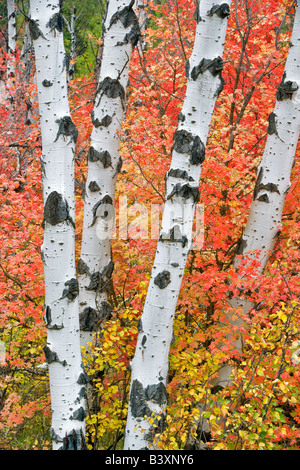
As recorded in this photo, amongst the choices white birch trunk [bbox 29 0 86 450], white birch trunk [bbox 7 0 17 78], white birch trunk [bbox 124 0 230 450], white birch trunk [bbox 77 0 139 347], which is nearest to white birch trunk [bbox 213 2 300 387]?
white birch trunk [bbox 124 0 230 450]

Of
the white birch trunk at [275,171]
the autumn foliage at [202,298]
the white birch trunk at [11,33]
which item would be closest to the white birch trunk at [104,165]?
the autumn foliage at [202,298]

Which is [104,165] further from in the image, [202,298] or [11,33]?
[11,33]

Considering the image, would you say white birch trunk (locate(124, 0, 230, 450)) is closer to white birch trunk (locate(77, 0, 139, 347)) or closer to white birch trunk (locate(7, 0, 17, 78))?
white birch trunk (locate(77, 0, 139, 347))

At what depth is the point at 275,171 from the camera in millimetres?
4047

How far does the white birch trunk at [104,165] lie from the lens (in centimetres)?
390

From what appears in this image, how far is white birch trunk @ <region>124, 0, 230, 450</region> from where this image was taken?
10.5 ft

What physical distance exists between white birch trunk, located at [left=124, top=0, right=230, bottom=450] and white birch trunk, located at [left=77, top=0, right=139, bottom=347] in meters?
0.95

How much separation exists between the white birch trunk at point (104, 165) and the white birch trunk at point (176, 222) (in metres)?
0.95

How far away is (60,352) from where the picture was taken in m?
3.27

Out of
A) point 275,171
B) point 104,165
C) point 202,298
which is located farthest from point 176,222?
point 202,298

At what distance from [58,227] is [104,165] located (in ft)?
3.91

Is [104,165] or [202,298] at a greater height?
[104,165]

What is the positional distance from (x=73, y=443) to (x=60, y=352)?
0.83m
